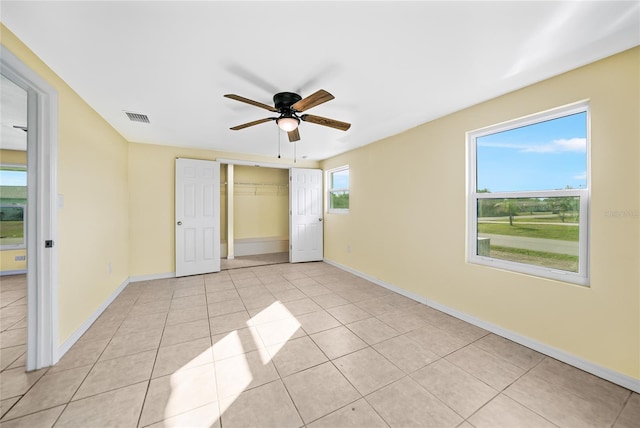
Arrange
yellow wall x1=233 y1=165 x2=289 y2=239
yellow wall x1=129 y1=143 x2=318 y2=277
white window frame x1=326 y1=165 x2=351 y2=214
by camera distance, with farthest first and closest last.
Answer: yellow wall x1=233 y1=165 x2=289 y2=239 < white window frame x1=326 y1=165 x2=351 y2=214 < yellow wall x1=129 y1=143 x2=318 y2=277

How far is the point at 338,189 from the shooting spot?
5.09 m

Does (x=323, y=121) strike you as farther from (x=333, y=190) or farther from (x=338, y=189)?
(x=333, y=190)

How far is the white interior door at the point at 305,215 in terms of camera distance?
519cm

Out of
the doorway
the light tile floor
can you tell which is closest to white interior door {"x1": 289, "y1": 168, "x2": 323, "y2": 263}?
the doorway

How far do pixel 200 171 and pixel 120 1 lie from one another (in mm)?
3307

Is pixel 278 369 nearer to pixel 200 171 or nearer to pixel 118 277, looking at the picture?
pixel 118 277

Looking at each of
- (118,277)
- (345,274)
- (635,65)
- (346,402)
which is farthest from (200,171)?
(635,65)

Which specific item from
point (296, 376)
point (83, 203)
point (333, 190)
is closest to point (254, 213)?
point (333, 190)

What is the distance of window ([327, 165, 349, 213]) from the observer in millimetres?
4875

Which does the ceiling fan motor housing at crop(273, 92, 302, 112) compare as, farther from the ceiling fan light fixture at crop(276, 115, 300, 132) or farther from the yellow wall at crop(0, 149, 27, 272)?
the yellow wall at crop(0, 149, 27, 272)

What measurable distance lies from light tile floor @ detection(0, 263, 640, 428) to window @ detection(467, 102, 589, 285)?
818 mm

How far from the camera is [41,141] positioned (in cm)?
183

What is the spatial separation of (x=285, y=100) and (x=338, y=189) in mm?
3020

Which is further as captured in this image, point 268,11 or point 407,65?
point 407,65
